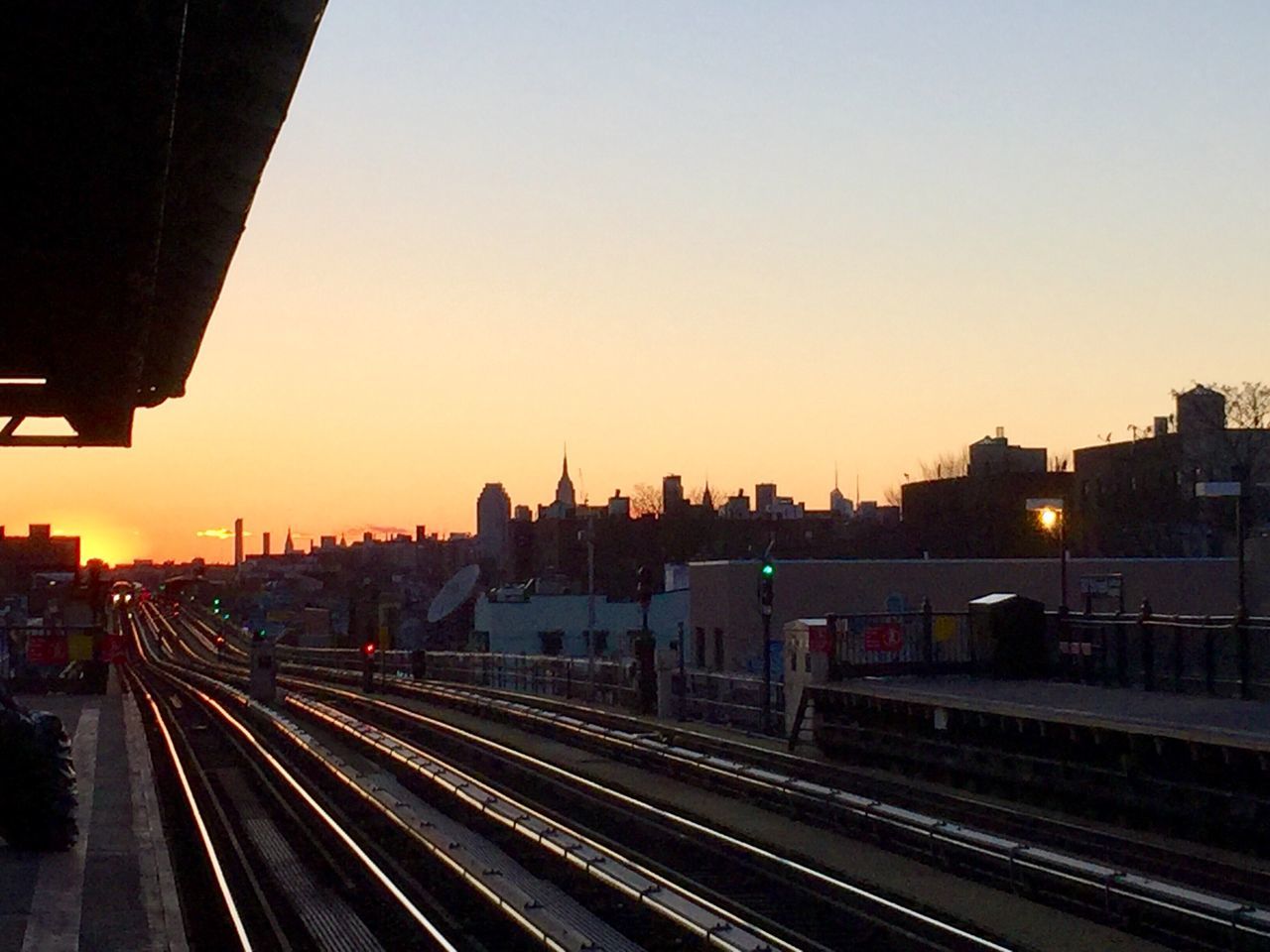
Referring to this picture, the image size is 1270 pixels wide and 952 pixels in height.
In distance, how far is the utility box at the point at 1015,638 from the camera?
28.8 m

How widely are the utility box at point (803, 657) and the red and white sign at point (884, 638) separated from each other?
0.81 m

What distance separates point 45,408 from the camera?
1769 cm

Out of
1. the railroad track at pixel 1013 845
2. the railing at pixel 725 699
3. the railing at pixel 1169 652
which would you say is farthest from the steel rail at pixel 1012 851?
the railing at pixel 725 699

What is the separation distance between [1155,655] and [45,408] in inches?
640

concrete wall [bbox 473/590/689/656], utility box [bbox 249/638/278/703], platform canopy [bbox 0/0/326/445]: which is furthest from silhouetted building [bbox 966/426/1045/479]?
platform canopy [bbox 0/0/326/445]

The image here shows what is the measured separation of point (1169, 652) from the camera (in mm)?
24906

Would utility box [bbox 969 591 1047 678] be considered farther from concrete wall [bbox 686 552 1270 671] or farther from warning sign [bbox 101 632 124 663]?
warning sign [bbox 101 632 124 663]

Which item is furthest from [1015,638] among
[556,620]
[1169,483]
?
[1169,483]

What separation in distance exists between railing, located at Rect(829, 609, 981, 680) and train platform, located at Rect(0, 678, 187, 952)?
38.1 ft

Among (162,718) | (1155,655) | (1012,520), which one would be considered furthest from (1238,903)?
(1012,520)

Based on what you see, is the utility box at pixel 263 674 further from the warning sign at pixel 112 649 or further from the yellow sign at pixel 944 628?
the yellow sign at pixel 944 628

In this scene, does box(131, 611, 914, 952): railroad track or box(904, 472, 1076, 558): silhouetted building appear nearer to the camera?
box(131, 611, 914, 952): railroad track

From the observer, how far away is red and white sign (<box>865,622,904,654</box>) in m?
29.2

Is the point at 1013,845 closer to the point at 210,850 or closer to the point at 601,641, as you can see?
the point at 210,850
